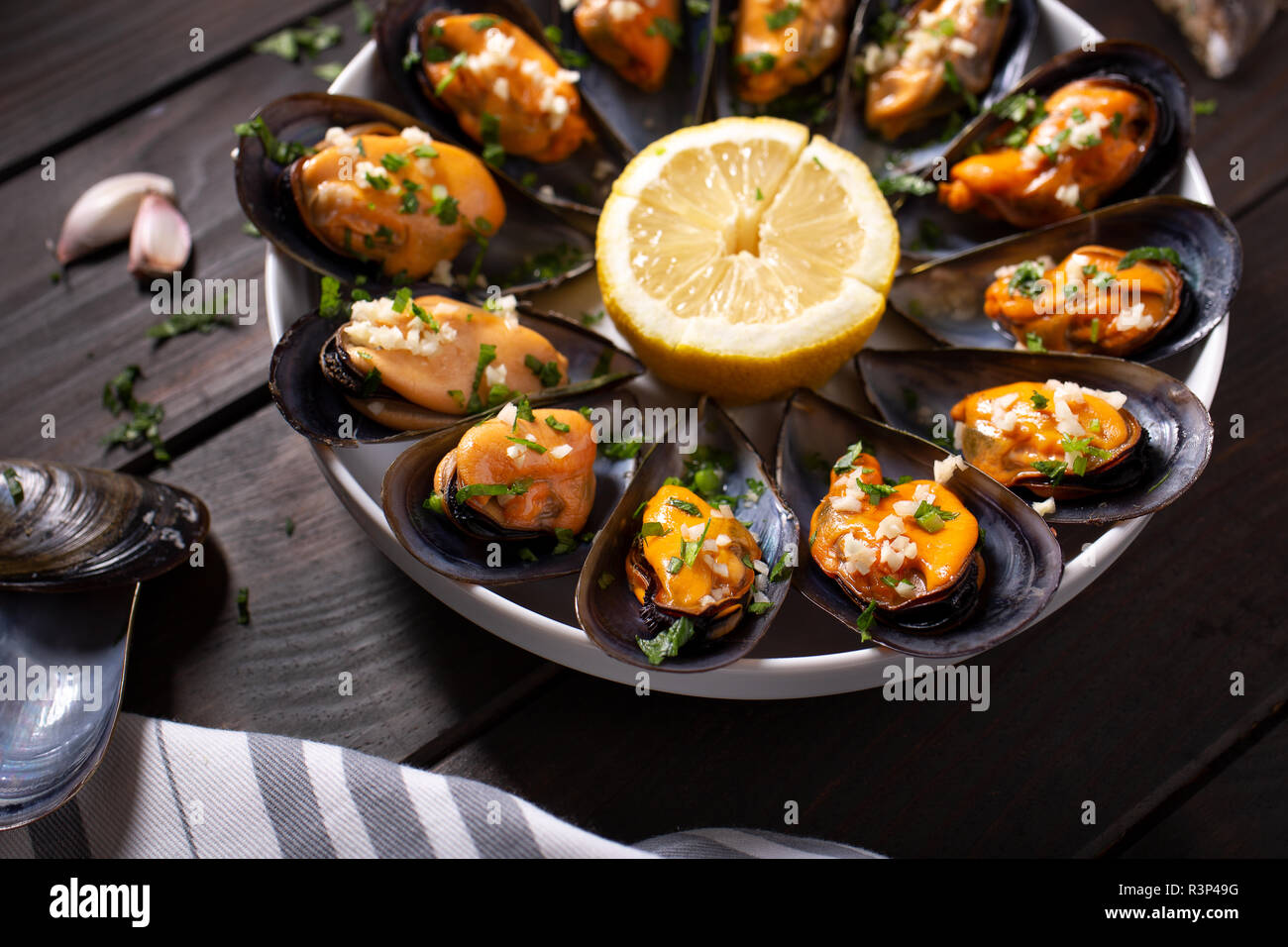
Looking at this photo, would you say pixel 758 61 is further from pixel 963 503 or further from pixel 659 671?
pixel 659 671

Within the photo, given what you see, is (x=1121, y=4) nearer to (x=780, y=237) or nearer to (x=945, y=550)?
(x=780, y=237)

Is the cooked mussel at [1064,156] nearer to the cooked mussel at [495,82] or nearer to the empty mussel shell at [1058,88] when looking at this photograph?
the empty mussel shell at [1058,88]

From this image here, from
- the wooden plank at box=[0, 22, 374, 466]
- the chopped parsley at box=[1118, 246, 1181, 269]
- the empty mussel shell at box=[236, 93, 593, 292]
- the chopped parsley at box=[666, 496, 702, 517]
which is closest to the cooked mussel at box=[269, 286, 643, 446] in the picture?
the empty mussel shell at box=[236, 93, 593, 292]

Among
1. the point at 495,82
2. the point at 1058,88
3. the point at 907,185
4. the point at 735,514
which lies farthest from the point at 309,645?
the point at 1058,88

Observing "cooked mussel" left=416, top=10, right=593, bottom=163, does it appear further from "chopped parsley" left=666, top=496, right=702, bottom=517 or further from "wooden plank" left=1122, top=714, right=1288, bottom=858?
"wooden plank" left=1122, top=714, right=1288, bottom=858

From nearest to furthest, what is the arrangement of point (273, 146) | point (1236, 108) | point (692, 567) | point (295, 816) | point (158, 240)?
1. point (692, 567)
2. point (295, 816)
3. point (273, 146)
4. point (158, 240)
5. point (1236, 108)

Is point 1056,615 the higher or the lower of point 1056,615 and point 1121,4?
the lower

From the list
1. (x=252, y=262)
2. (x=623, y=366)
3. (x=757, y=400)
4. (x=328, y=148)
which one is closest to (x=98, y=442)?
(x=252, y=262)

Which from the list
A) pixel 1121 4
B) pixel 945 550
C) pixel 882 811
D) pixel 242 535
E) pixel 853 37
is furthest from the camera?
pixel 1121 4
